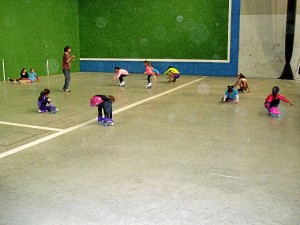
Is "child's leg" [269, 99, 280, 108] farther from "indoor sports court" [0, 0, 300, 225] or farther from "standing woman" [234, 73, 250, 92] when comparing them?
"standing woman" [234, 73, 250, 92]

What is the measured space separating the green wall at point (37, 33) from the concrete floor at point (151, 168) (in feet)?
30.3

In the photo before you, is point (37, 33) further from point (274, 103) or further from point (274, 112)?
point (274, 112)

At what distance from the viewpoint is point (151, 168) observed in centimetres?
475

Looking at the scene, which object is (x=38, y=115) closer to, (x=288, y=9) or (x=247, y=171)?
(x=247, y=171)

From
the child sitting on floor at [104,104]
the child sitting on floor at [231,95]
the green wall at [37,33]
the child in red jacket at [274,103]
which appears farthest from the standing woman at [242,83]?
the green wall at [37,33]

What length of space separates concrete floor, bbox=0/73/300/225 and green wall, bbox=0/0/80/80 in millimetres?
9248

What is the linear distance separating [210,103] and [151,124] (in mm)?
3369

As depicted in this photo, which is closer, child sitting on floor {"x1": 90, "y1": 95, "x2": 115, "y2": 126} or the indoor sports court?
the indoor sports court

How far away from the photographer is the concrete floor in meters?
3.45

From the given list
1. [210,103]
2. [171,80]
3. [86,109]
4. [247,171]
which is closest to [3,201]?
[247,171]

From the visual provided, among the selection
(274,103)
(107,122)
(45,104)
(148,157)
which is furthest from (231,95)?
(148,157)

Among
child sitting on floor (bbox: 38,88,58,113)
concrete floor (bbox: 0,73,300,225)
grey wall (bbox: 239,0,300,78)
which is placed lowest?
concrete floor (bbox: 0,73,300,225)

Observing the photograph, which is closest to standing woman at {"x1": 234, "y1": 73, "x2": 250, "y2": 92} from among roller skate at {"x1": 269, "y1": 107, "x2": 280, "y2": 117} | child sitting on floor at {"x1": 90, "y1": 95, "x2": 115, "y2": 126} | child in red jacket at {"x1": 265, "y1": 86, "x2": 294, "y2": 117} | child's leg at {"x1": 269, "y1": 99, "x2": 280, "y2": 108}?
child in red jacket at {"x1": 265, "y1": 86, "x2": 294, "y2": 117}

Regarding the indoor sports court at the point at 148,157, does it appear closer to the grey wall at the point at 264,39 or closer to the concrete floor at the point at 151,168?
the concrete floor at the point at 151,168
